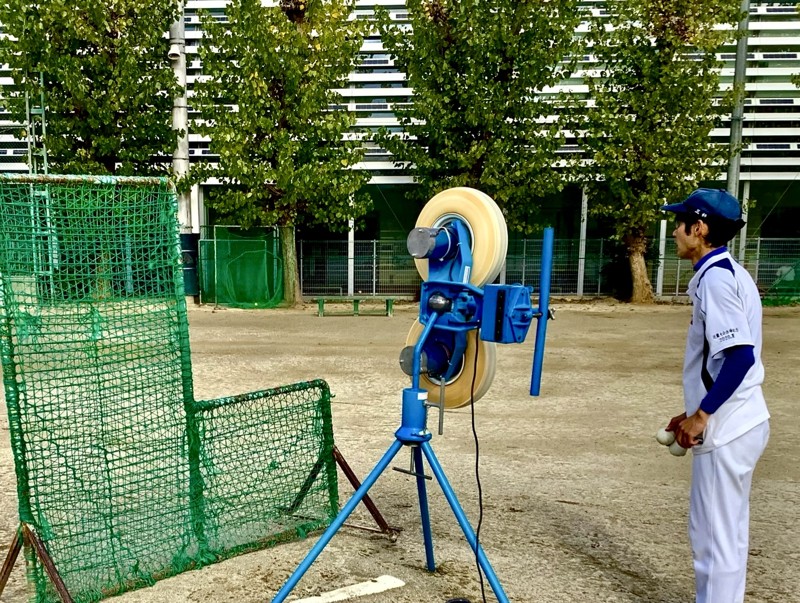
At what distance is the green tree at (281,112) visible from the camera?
15844 mm

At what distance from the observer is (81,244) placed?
3.44 meters

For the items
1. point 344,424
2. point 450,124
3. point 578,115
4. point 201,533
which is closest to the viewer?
point 201,533

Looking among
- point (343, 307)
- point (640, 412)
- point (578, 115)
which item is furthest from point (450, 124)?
point (640, 412)

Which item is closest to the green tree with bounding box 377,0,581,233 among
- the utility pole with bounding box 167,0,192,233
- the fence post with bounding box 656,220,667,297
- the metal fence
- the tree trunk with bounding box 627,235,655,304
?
the tree trunk with bounding box 627,235,655,304

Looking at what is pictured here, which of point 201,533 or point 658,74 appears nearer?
point 201,533

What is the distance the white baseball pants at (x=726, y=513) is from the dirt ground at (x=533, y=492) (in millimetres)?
750

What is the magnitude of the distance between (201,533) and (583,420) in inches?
174

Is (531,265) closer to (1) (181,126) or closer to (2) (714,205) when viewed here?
(1) (181,126)

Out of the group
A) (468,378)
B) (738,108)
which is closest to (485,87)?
(738,108)

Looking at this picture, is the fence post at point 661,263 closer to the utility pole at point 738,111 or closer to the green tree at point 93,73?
the utility pole at point 738,111

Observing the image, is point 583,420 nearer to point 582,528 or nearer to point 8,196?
point 582,528

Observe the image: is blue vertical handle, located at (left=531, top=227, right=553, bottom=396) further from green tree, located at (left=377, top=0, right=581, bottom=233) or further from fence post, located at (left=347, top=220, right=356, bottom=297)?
fence post, located at (left=347, top=220, right=356, bottom=297)

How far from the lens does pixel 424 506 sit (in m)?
3.55

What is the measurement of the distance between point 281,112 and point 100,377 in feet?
43.7
